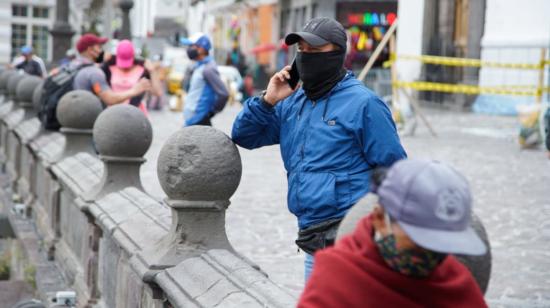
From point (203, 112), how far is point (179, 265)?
6.66 metres

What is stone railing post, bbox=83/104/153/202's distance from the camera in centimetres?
790

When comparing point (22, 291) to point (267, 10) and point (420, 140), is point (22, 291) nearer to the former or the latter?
point (420, 140)

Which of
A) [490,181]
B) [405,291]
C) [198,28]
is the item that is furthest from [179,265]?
[198,28]

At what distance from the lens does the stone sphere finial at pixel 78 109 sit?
10148mm

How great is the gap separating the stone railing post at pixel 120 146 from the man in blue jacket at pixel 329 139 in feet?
8.82

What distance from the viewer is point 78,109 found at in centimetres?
1027

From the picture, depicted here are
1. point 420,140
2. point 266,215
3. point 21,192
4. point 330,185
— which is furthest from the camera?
point 420,140

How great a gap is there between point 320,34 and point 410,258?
2250 millimetres

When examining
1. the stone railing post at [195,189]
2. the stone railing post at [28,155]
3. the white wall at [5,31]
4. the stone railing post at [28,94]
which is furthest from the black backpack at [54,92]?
the white wall at [5,31]

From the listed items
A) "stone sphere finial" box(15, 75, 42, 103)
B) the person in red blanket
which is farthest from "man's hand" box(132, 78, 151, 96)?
the person in red blanket

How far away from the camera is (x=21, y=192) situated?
13.9 metres

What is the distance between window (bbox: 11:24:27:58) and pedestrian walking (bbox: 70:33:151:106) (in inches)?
1589

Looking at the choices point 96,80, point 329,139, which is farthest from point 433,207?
point 96,80

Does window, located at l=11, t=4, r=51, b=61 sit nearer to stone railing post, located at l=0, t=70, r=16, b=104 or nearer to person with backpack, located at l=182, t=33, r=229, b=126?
stone railing post, located at l=0, t=70, r=16, b=104
